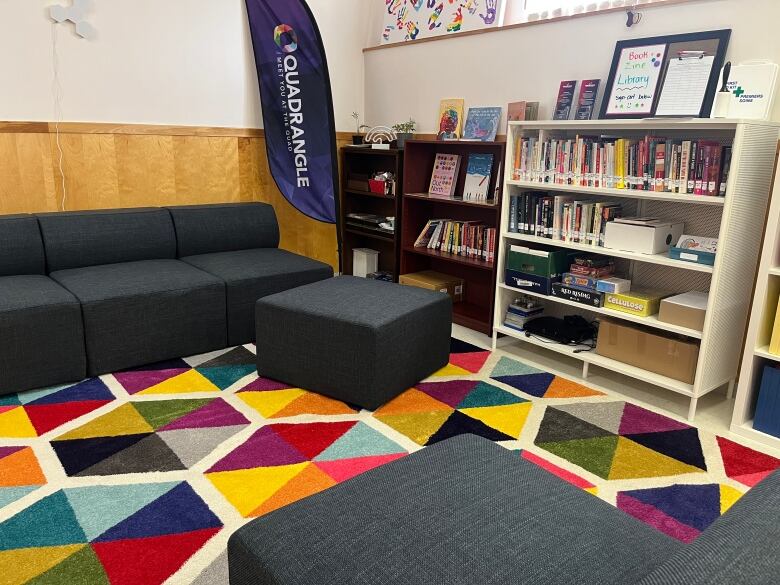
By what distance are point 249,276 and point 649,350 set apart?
2054mm

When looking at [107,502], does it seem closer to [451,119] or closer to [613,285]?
[613,285]

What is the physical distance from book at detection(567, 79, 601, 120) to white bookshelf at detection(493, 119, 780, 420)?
95 mm

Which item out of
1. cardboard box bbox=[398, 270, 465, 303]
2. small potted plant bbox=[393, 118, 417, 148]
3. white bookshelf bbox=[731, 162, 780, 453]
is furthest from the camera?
small potted plant bbox=[393, 118, 417, 148]

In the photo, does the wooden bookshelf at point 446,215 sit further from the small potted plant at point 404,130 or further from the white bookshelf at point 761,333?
the white bookshelf at point 761,333

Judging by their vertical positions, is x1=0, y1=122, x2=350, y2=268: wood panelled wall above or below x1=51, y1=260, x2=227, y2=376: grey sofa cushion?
above

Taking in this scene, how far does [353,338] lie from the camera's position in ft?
8.43

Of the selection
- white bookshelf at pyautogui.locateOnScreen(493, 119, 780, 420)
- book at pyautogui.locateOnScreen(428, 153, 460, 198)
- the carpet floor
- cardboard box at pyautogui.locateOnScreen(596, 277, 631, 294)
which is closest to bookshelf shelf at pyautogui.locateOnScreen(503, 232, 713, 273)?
white bookshelf at pyautogui.locateOnScreen(493, 119, 780, 420)

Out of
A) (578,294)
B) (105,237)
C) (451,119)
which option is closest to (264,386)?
(105,237)

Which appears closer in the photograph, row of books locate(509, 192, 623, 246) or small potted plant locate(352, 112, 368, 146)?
row of books locate(509, 192, 623, 246)

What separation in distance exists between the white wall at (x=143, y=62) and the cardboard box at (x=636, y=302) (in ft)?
8.93

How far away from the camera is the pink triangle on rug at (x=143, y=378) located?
281 cm

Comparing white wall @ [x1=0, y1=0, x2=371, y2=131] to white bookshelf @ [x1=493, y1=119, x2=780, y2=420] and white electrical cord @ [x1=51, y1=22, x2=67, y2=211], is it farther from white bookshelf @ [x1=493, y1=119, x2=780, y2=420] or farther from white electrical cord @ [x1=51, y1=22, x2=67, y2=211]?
white bookshelf @ [x1=493, y1=119, x2=780, y2=420]

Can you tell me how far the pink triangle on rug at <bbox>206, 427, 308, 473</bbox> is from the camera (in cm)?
219

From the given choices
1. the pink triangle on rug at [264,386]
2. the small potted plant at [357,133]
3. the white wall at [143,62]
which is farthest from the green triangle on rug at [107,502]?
the small potted plant at [357,133]
